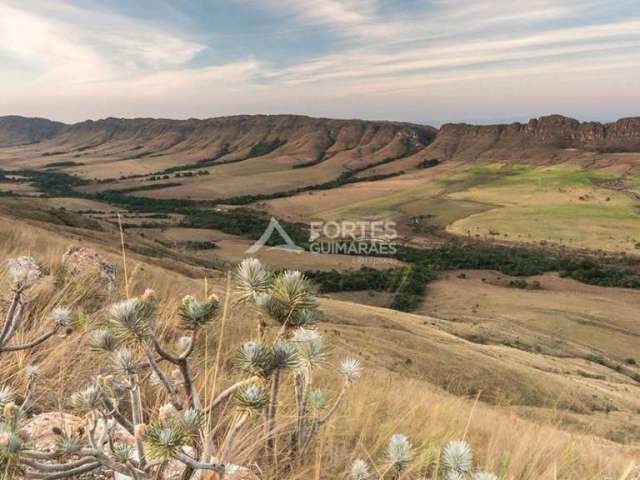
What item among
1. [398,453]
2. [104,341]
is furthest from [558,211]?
[104,341]

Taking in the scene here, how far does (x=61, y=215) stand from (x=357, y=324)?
125 feet

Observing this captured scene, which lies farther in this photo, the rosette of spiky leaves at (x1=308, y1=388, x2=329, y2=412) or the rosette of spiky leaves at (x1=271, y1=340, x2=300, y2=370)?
the rosette of spiky leaves at (x1=308, y1=388, x2=329, y2=412)

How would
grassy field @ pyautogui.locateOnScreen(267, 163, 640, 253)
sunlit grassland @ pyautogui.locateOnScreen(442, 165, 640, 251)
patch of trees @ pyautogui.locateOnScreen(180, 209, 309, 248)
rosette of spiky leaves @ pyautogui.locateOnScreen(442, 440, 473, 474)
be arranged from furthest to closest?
grassy field @ pyautogui.locateOnScreen(267, 163, 640, 253) → sunlit grassland @ pyautogui.locateOnScreen(442, 165, 640, 251) → patch of trees @ pyautogui.locateOnScreen(180, 209, 309, 248) → rosette of spiky leaves @ pyautogui.locateOnScreen(442, 440, 473, 474)

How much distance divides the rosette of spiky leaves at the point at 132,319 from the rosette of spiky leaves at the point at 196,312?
12 cm

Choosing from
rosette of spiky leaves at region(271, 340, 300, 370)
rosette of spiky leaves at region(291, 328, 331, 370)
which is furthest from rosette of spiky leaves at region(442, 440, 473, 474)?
rosette of spiky leaves at region(271, 340, 300, 370)

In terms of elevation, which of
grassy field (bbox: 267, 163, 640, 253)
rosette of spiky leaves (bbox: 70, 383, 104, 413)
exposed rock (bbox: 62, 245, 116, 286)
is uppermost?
rosette of spiky leaves (bbox: 70, 383, 104, 413)

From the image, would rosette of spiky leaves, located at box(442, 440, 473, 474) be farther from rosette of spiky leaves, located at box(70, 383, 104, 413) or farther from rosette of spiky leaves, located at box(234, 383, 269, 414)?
rosette of spiky leaves, located at box(70, 383, 104, 413)

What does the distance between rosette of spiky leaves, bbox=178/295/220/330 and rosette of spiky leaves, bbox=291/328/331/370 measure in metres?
0.33

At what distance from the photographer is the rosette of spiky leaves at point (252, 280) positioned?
1.94m

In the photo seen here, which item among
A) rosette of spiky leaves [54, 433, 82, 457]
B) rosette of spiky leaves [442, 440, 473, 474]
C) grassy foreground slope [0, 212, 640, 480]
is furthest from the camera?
grassy foreground slope [0, 212, 640, 480]

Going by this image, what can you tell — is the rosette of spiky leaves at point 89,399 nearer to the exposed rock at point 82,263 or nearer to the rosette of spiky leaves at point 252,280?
the rosette of spiky leaves at point 252,280

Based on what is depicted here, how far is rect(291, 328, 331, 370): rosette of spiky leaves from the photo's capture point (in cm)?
183

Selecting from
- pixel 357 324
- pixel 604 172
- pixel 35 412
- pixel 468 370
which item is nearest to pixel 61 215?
pixel 357 324

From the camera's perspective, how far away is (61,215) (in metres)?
52.2
